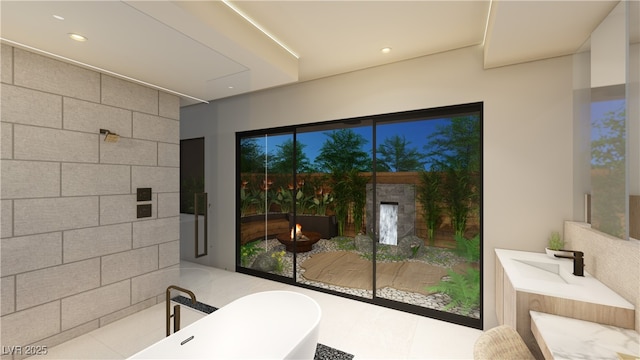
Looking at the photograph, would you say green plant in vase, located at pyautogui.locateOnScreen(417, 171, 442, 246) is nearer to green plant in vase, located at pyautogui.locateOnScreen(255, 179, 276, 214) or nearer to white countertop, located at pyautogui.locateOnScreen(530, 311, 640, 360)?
white countertop, located at pyautogui.locateOnScreen(530, 311, 640, 360)

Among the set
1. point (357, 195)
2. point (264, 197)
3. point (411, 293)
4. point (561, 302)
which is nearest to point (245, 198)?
point (264, 197)

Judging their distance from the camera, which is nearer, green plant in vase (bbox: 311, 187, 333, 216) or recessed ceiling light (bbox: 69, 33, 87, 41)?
recessed ceiling light (bbox: 69, 33, 87, 41)

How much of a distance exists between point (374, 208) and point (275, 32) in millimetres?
2305

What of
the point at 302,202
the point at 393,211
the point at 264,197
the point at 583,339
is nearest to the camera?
the point at 583,339

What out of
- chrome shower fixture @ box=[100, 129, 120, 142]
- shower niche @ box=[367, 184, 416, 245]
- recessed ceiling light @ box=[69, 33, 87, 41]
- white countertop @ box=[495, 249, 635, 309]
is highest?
recessed ceiling light @ box=[69, 33, 87, 41]

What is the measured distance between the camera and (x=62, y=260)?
247 centimetres

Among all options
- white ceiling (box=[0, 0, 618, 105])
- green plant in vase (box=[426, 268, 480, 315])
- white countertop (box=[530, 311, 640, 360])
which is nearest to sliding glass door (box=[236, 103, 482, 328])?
green plant in vase (box=[426, 268, 480, 315])

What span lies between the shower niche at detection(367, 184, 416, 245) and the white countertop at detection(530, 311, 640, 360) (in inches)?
64.8

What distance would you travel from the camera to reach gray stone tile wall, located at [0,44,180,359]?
86.4 inches

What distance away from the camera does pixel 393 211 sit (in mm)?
3191

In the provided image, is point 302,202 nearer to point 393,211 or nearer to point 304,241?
point 304,241

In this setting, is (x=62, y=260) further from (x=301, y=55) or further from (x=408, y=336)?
(x=408, y=336)

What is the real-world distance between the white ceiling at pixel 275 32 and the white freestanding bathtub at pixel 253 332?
227cm

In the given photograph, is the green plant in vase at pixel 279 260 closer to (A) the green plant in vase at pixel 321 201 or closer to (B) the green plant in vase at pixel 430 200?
(A) the green plant in vase at pixel 321 201
